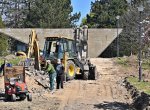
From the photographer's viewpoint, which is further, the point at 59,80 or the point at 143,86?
the point at 59,80

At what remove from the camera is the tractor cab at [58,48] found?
29.5m

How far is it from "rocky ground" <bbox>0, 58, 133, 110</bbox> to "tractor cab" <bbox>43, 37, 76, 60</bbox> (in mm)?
2494

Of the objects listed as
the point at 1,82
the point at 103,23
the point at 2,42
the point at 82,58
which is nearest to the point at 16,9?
the point at 103,23

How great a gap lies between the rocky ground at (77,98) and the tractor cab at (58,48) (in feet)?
8.18

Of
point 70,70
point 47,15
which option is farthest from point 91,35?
point 70,70

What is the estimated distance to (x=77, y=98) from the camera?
21078 millimetres

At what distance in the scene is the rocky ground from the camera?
709 inches

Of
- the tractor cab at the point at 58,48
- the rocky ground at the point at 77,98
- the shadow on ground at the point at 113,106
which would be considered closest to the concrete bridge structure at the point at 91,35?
the tractor cab at the point at 58,48

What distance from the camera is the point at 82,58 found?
Result: 33031 millimetres

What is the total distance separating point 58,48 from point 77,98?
8818 millimetres

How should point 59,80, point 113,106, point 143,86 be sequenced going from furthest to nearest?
point 59,80 → point 143,86 → point 113,106

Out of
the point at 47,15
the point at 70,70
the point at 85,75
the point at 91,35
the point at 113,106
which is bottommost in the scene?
the point at 113,106

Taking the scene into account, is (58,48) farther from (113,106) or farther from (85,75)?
(113,106)

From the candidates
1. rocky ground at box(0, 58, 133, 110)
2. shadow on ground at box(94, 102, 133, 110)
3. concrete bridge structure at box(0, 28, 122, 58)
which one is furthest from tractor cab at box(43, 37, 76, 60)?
concrete bridge structure at box(0, 28, 122, 58)
